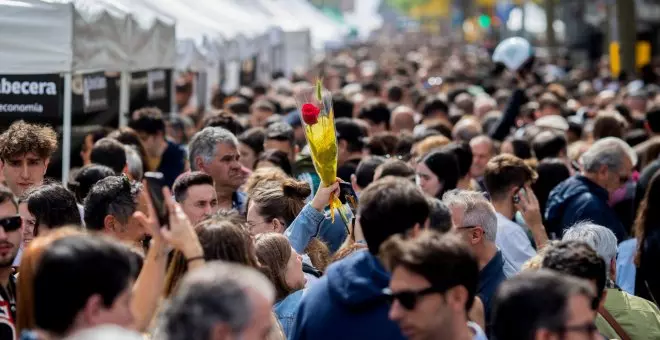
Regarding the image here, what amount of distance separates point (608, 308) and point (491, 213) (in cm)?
102

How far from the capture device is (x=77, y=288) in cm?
353

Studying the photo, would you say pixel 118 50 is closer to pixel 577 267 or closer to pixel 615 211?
pixel 615 211

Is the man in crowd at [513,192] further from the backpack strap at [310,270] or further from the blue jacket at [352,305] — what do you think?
the blue jacket at [352,305]

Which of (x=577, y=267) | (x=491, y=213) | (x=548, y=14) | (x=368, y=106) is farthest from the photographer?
(x=548, y=14)

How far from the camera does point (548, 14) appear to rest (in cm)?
4519

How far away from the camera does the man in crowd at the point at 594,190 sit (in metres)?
8.70

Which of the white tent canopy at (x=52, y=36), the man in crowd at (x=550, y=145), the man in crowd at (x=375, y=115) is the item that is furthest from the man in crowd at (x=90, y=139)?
the man in crowd at (x=550, y=145)

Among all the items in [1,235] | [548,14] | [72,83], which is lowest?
[1,235]

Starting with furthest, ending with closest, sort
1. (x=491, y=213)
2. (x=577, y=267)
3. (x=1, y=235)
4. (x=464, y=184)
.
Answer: (x=464, y=184), (x=491, y=213), (x=1, y=235), (x=577, y=267)

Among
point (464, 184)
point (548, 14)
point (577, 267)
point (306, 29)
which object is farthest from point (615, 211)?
point (548, 14)

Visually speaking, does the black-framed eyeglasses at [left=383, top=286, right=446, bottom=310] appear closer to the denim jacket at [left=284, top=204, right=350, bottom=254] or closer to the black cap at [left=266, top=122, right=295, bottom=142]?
the denim jacket at [left=284, top=204, right=350, bottom=254]

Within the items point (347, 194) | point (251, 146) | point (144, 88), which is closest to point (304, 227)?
point (347, 194)

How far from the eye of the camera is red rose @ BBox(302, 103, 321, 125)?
6086 mm

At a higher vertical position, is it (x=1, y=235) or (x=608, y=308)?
(x=1, y=235)
